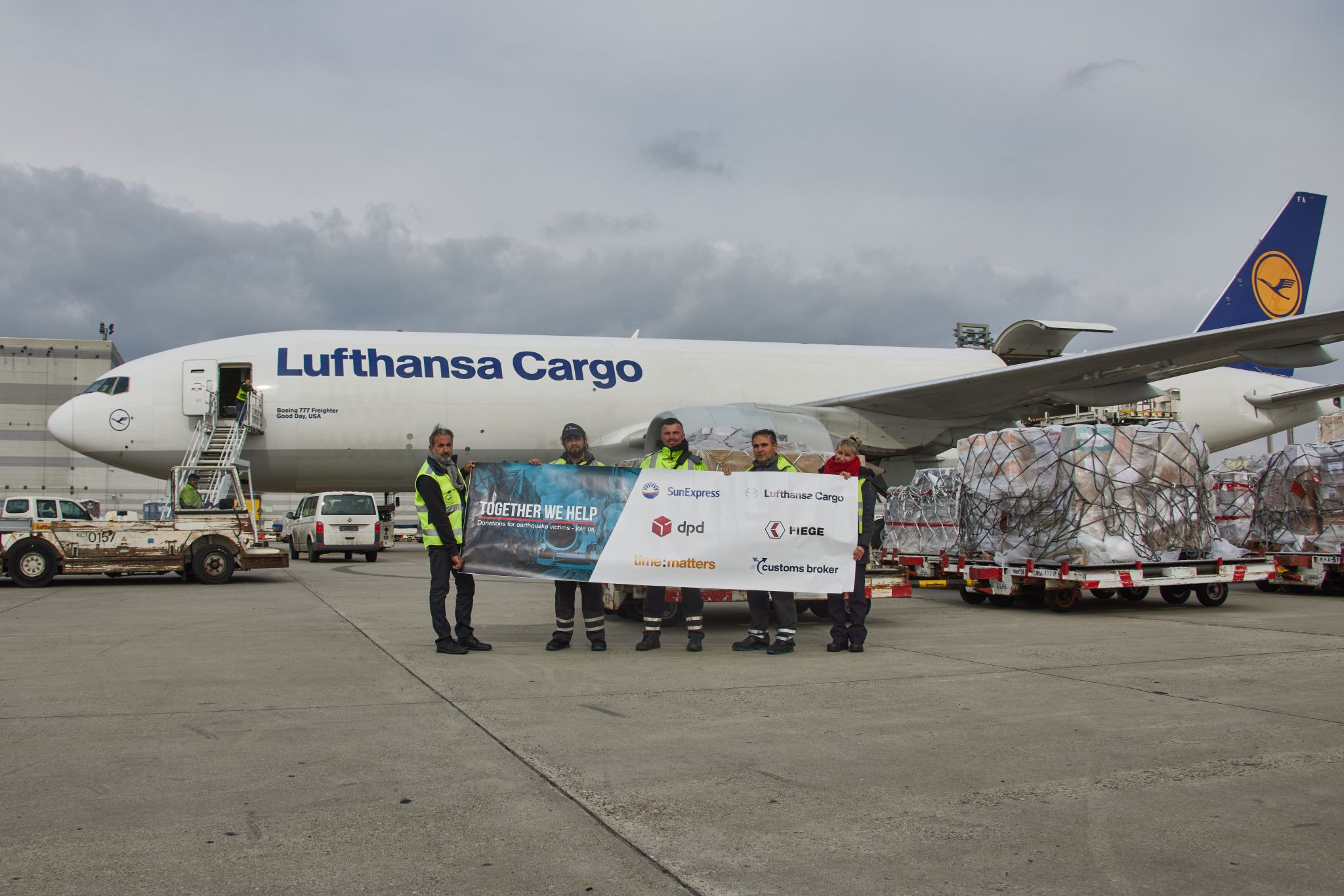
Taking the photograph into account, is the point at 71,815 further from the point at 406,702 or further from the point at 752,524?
the point at 752,524

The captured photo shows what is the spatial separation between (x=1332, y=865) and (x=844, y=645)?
4680 millimetres

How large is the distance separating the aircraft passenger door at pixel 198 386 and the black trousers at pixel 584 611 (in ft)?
43.8

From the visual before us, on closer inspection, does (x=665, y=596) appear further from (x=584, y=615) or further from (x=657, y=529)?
(x=584, y=615)

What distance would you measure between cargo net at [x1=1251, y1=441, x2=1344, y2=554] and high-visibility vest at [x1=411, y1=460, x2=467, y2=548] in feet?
35.3

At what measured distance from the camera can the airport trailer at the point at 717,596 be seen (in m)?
8.54

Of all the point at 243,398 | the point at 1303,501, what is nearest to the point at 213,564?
the point at 243,398

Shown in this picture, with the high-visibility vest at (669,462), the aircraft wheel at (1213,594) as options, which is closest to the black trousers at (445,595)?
the high-visibility vest at (669,462)

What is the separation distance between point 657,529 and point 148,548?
973cm

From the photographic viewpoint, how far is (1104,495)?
10.2 metres

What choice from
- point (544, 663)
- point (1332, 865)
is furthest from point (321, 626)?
point (1332, 865)

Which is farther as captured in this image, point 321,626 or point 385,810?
point 321,626

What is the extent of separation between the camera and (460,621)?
Result: 752 cm

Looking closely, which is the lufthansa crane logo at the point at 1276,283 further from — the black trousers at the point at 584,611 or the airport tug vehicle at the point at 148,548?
the airport tug vehicle at the point at 148,548

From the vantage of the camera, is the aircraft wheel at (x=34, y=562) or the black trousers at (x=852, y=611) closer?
the black trousers at (x=852, y=611)
